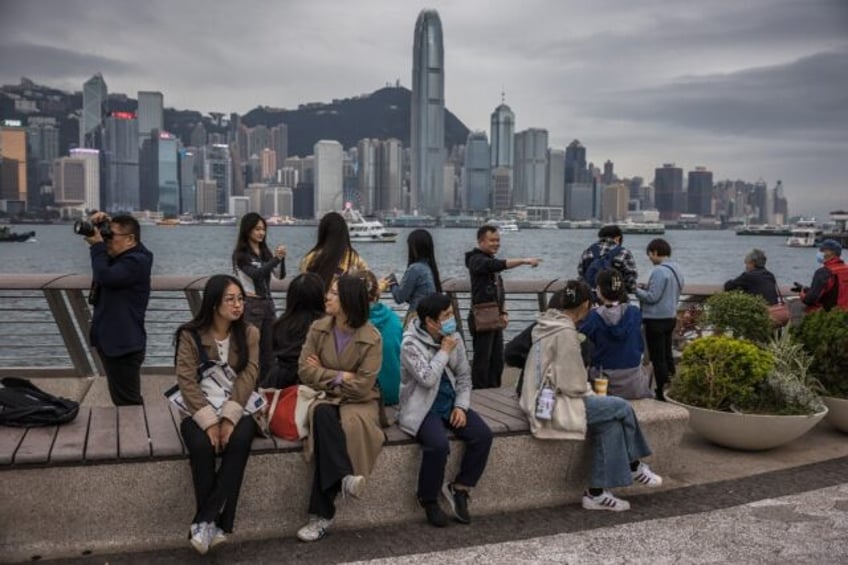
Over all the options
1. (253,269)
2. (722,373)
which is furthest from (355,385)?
(722,373)

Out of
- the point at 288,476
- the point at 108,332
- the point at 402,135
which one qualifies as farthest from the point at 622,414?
the point at 402,135

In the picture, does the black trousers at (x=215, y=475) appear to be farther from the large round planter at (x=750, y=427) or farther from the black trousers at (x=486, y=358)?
the large round planter at (x=750, y=427)

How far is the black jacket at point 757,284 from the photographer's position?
8836 mm

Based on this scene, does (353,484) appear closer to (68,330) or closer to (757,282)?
(68,330)

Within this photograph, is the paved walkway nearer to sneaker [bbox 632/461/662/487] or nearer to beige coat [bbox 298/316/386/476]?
sneaker [bbox 632/461/662/487]

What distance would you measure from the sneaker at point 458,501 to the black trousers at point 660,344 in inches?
143

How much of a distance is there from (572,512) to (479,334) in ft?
7.83

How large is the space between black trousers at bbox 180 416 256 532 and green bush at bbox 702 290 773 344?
524 cm

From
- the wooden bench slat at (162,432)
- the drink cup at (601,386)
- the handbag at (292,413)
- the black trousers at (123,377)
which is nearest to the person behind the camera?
the wooden bench slat at (162,432)

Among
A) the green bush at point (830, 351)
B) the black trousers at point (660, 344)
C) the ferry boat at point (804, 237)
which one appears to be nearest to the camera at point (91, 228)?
the black trousers at point (660, 344)

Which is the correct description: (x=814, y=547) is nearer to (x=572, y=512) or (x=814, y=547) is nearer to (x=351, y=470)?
(x=572, y=512)

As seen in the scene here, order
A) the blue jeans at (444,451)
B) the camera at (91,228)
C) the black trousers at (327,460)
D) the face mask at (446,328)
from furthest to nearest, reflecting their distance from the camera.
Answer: the camera at (91,228) < the face mask at (446,328) < the blue jeans at (444,451) < the black trousers at (327,460)

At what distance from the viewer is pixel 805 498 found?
495 centimetres

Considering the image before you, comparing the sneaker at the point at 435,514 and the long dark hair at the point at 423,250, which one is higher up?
the long dark hair at the point at 423,250
